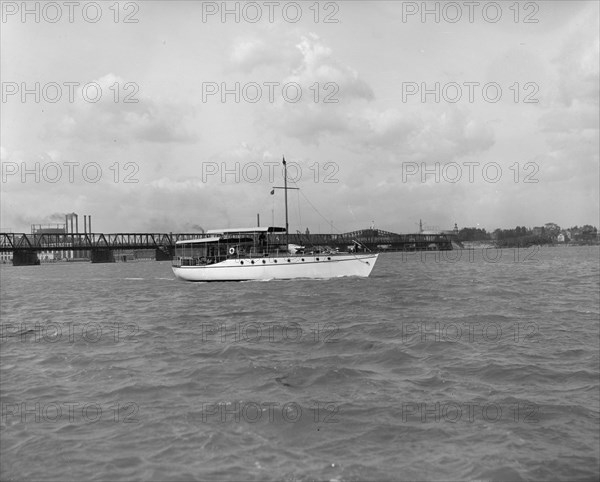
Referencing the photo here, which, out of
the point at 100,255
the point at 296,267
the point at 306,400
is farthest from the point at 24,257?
the point at 306,400

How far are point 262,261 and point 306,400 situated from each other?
49.4 m

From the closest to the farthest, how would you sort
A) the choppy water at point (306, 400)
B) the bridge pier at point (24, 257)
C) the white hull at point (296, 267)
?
the choppy water at point (306, 400)
the white hull at point (296, 267)
the bridge pier at point (24, 257)

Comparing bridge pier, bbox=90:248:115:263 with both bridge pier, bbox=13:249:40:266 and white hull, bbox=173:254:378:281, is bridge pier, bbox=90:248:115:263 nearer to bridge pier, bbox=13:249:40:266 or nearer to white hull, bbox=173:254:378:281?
bridge pier, bbox=13:249:40:266

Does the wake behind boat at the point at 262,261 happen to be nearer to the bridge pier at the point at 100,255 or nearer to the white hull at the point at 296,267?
the white hull at the point at 296,267

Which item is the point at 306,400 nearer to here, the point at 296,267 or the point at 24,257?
the point at 296,267

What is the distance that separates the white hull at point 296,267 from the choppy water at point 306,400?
1314 inches

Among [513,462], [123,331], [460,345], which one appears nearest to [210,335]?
[123,331]

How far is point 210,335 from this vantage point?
23578 millimetres

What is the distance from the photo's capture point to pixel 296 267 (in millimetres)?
61156

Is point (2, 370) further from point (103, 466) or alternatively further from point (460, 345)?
point (460, 345)

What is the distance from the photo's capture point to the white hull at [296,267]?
2408 inches

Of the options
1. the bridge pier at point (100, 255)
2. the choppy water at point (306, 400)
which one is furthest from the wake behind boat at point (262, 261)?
the bridge pier at point (100, 255)

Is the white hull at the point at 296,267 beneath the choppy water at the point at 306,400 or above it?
above

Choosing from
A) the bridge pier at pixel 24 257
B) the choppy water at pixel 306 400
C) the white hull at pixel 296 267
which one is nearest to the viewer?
the choppy water at pixel 306 400
